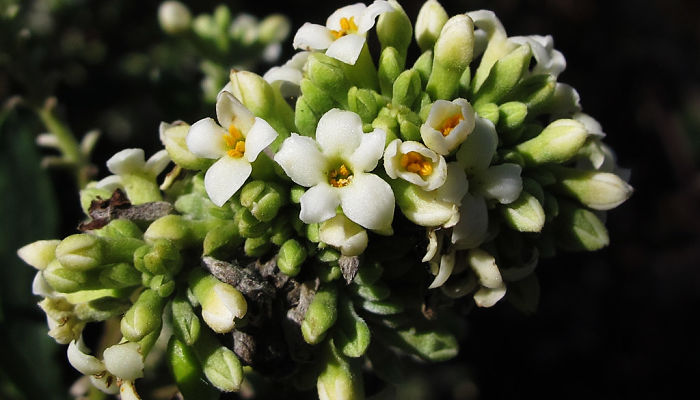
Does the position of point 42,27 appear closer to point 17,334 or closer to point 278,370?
→ point 17,334

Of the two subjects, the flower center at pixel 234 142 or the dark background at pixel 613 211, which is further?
the dark background at pixel 613 211

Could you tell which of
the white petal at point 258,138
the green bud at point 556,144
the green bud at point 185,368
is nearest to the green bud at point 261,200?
the white petal at point 258,138

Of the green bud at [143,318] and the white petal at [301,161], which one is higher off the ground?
the white petal at [301,161]

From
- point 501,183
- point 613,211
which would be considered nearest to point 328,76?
point 501,183

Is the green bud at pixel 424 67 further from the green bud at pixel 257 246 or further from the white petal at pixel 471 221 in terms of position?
the green bud at pixel 257 246

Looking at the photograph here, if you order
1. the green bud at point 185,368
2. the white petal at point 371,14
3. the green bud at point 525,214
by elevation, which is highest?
the white petal at point 371,14

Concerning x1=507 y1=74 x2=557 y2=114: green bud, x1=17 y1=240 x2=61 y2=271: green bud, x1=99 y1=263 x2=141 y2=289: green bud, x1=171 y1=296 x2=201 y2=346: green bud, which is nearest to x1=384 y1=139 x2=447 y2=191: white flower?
x1=507 y1=74 x2=557 y2=114: green bud

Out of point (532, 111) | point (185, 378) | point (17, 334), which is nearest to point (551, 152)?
point (532, 111)
